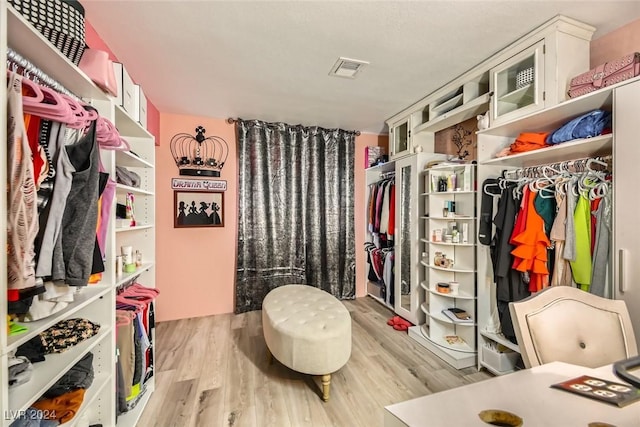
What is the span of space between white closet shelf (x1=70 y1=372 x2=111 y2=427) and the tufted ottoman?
0.95 meters

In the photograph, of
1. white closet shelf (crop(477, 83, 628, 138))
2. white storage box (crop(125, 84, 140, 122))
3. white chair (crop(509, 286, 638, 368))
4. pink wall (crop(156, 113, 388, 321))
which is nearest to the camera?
white chair (crop(509, 286, 638, 368))

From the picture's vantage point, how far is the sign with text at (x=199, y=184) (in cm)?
314

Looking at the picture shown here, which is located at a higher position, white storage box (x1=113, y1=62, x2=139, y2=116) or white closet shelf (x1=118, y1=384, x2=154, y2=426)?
white storage box (x1=113, y1=62, x2=139, y2=116)

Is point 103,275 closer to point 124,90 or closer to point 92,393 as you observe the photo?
point 92,393

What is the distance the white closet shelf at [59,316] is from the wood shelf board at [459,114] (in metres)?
2.70

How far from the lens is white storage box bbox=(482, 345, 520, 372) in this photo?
2018 millimetres

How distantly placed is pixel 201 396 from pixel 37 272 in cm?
150

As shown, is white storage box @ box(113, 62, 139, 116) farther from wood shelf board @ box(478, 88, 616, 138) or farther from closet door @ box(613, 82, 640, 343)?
closet door @ box(613, 82, 640, 343)

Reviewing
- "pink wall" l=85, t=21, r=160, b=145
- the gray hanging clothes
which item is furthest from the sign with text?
the gray hanging clothes

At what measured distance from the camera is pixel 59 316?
994 millimetres

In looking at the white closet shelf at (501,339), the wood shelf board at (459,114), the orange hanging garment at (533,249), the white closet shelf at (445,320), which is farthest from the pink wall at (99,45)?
the white closet shelf at (501,339)

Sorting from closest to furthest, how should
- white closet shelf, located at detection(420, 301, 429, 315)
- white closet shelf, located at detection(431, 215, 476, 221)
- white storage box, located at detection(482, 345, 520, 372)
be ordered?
Result: white storage box, located at detection(482, 345, 520, 372) < white closet shelf, located at detection(431, 215, 476, 221) < white closet shelf, located at detection(420, 301, 429, 315)

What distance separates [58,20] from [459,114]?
2558mm

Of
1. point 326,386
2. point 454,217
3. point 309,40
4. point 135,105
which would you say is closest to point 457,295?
point 454,217
